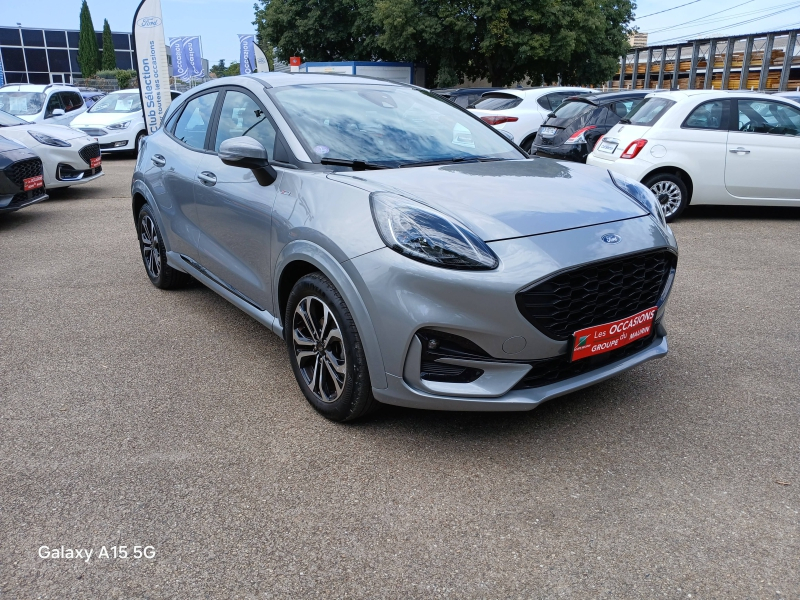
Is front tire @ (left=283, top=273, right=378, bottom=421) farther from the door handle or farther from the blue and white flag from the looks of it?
the blue and white flag

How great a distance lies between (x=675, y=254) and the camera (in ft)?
10.7

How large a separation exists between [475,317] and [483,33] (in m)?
30.5

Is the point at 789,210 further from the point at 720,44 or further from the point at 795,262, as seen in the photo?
the point at 720,44

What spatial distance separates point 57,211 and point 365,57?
31.7 metres

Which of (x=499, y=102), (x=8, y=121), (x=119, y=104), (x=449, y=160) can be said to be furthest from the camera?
(x=119, y=104)

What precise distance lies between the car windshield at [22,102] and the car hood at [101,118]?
29.2 inches

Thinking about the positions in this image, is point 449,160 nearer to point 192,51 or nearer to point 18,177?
point 18,177

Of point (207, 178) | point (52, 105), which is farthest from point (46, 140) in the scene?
point (207, 178)

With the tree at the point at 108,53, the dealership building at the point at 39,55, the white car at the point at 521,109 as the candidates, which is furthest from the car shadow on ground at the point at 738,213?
the tree at the point at 108,53

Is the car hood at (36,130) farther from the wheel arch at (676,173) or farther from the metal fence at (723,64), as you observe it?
the metal fence at (723,64)

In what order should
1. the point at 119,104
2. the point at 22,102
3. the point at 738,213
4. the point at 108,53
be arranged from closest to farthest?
the point at 738,213
the point at 22,102
the point at 119,104
the point at 108,53

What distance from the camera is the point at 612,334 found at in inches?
118

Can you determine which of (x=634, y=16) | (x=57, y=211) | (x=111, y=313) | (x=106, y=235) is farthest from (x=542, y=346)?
(x=634, y=16)

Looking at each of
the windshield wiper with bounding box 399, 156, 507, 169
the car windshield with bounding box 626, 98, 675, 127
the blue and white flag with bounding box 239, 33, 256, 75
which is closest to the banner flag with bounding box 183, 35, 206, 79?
the blue and white flag with bounding box 239, 33, 256, 75
